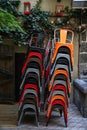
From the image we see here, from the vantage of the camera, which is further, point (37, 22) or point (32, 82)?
point (37, 22)

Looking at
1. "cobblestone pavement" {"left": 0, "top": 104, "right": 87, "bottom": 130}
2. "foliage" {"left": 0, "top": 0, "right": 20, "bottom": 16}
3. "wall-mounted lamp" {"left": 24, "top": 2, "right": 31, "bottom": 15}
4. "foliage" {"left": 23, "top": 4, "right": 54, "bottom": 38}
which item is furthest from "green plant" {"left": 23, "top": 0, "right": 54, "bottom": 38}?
"cobblestone pavement" {"left": 0, "top": 104, "right": 87, "bottom": 130}

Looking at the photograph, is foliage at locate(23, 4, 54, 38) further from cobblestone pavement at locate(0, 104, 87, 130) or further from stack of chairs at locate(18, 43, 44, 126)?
cobblestone pavement at locate(0, 104, 87, 130)

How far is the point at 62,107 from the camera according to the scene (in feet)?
24.7

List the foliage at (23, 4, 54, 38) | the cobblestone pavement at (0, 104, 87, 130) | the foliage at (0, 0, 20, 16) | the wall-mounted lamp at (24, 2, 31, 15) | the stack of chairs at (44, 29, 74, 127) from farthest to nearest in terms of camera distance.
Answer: the wall-mounted lamp at (24, 2, 31, 15)
the foliage at (23, 4, 54, 38)
the foliage at (0, 0, 20, 16)
the stack of chairs at (44, 29, 74, 127)
the cobblestone pavement at (0, 104, 87, 130)

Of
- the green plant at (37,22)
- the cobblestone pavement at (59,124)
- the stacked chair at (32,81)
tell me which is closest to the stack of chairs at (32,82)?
the stacked chair at (32,81)

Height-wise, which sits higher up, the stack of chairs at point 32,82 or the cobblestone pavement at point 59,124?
the stack of chairs at point 32,82

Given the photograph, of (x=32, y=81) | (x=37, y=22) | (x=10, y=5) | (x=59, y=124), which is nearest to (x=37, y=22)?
(x=37, y=22)

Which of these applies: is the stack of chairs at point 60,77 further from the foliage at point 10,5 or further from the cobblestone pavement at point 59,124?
the foliage at point 10,5

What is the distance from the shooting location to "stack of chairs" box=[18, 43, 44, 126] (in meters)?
7.52

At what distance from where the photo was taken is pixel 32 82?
7.58 meters

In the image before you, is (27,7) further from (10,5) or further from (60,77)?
(60,77)

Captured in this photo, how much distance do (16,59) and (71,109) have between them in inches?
87.8

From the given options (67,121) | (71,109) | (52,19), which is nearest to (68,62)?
(67,121)

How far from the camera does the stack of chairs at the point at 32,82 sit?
24.7 feet
